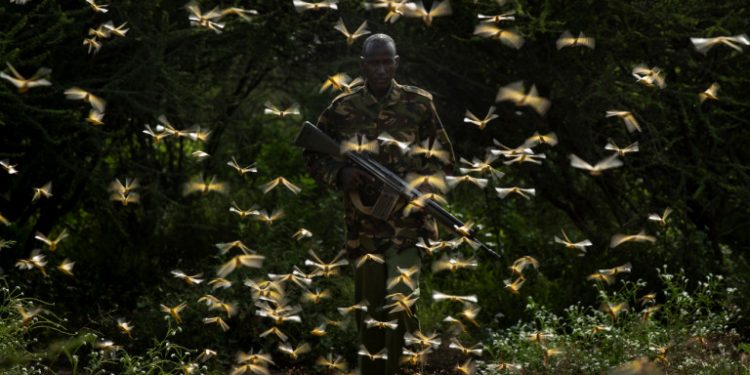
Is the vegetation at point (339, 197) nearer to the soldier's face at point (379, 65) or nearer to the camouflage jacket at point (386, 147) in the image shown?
the camouflage jacket at point (386, 147)

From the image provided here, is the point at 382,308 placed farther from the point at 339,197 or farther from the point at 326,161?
the point at 339,197

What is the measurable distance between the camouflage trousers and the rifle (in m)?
0.24

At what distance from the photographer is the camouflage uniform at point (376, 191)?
543cm

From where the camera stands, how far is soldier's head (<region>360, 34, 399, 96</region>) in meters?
5.25

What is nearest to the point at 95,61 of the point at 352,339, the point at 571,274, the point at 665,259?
the point at 352,339

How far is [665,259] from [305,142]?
3156mm

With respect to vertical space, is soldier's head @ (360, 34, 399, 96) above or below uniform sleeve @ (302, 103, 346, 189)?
above

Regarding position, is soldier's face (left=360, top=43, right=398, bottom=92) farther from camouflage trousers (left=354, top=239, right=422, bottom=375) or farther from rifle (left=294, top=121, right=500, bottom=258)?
camouflage trousers (left=354, top=239, right=422, bottom=375)

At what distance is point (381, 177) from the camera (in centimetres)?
533

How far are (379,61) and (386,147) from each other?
468 mm

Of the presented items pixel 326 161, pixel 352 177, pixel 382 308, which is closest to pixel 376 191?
pixel 352 177

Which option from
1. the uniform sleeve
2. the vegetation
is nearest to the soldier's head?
the uniform sleeve

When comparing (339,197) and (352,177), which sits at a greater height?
(352,177)

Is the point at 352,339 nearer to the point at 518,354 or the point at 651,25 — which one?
the point at 518,354
